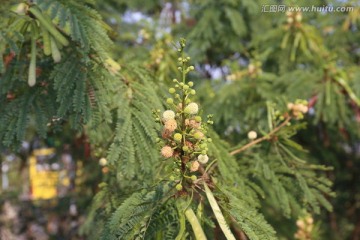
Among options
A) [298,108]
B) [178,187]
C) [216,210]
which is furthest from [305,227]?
[178,187]

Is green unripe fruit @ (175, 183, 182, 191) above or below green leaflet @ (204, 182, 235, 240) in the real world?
above

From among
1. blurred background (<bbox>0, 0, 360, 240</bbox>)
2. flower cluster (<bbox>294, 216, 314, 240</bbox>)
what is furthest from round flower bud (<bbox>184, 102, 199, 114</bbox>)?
flower cluster (<bbox>294, 216, 314, 240</bbox>)

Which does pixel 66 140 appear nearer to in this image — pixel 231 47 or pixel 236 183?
pixel 231 47

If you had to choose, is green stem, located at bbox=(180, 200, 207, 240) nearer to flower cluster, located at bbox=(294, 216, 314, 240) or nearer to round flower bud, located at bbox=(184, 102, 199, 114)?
round flower bud, located at bbox=(184, 102, 199, 114)

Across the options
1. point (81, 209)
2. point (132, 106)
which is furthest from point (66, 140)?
point (132, 106)

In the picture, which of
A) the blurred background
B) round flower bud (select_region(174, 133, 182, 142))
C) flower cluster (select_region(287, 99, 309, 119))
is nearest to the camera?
round flower bud (select_region(174, 133, 182, 142))

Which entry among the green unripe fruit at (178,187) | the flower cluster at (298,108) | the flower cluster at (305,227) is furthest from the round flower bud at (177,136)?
the flower cluster at (305,227)

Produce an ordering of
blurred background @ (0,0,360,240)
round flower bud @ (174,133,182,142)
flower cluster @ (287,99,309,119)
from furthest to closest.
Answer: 1. blurred background @ (0,0,360,240)
2. flower cluster @ (287,99,309,119)
3. round flower bud @ (174,133,182,142)

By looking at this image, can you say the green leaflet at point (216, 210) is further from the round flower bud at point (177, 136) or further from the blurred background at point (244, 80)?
the blurred background at point (244, 80)

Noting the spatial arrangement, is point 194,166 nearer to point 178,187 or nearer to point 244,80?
point 178,187

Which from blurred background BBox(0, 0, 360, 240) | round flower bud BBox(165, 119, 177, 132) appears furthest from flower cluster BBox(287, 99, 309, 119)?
round flower bud BBox(165, 119, 177, 132)

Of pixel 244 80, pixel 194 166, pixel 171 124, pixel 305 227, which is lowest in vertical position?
pixel 305 227

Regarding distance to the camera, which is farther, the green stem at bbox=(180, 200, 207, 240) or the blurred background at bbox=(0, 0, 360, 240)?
the blurred background at bbox=(0, 0, 360, 240)

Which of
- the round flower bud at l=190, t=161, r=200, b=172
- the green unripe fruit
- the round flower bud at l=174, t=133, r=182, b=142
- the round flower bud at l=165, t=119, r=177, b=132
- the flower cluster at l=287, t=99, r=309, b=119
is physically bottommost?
the green unripe fruit
